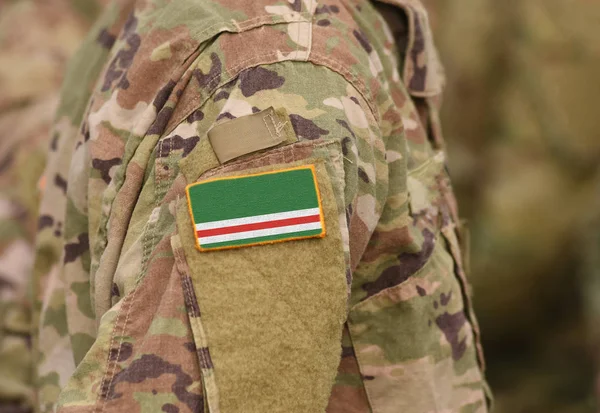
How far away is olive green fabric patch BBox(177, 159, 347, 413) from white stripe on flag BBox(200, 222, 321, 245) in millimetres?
12

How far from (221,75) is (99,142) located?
18cm

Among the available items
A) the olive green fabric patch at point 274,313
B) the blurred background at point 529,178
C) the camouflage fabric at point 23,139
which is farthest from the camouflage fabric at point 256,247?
the blurred background at point 529,178

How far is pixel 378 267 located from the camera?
0.90m

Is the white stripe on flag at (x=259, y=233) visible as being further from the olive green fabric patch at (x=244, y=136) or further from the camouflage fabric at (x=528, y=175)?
the camouflage fabric at (x=528, y=175)

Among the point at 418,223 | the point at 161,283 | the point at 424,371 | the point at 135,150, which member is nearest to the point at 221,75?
the point at 135,150

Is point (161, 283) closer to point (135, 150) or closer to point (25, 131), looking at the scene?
point (135, 150)

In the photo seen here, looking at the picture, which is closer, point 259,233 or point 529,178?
point 259,233

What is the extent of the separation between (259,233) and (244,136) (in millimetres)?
102

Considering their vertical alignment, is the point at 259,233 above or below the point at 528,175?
above

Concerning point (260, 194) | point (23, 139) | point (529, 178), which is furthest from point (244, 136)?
point (529, 178)

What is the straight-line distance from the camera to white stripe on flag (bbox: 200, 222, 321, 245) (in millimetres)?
706

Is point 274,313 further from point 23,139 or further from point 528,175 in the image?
point 528,175

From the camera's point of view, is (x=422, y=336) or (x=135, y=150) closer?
(x=135, y=150)

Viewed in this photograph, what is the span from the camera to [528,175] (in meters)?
2.99
